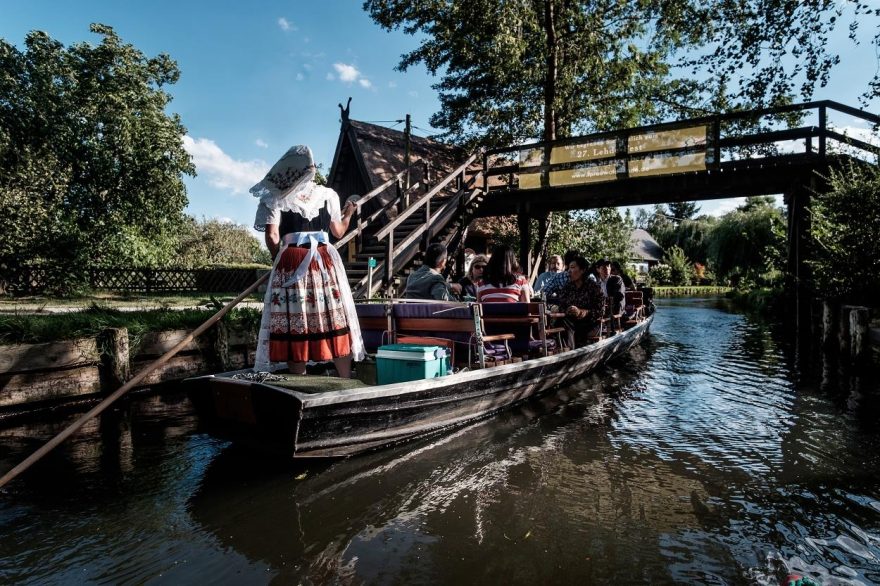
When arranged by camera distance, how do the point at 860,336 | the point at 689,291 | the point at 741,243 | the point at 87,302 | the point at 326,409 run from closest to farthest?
the point at 326,409, the point at 860,336, the point at 87,302, the point at 741,243, the point at 689,291

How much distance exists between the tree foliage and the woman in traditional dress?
9.55 metres

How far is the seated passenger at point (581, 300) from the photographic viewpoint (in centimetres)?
704

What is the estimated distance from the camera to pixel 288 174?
13.1 feet

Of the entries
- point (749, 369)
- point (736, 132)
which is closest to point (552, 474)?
point (749, 369)

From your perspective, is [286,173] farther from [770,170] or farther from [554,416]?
[770,170]

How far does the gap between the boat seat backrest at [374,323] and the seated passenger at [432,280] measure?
1.65 feet

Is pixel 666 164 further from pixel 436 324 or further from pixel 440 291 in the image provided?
pixel 436 324

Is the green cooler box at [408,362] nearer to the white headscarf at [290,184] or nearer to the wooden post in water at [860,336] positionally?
the white headscarf at [290,184]

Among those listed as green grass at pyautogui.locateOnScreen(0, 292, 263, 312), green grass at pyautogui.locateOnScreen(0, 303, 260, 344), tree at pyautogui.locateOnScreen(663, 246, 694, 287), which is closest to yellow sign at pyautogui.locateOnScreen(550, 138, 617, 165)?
green grass at pyautogui.locateOnScreen(0, 292, 263, 312)

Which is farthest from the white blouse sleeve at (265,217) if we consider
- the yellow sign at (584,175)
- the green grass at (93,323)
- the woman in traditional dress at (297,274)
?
the yellow sign at (584,175)

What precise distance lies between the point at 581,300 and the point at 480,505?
4425mm

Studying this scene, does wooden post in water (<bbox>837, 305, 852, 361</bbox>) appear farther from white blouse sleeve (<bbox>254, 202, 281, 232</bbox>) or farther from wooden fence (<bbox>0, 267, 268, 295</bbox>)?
wooden fence (<bbox>0, 267, 268, 295</bbox>)

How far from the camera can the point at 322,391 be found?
3652mm

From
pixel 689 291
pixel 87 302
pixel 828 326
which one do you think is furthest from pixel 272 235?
pixel 689 291
